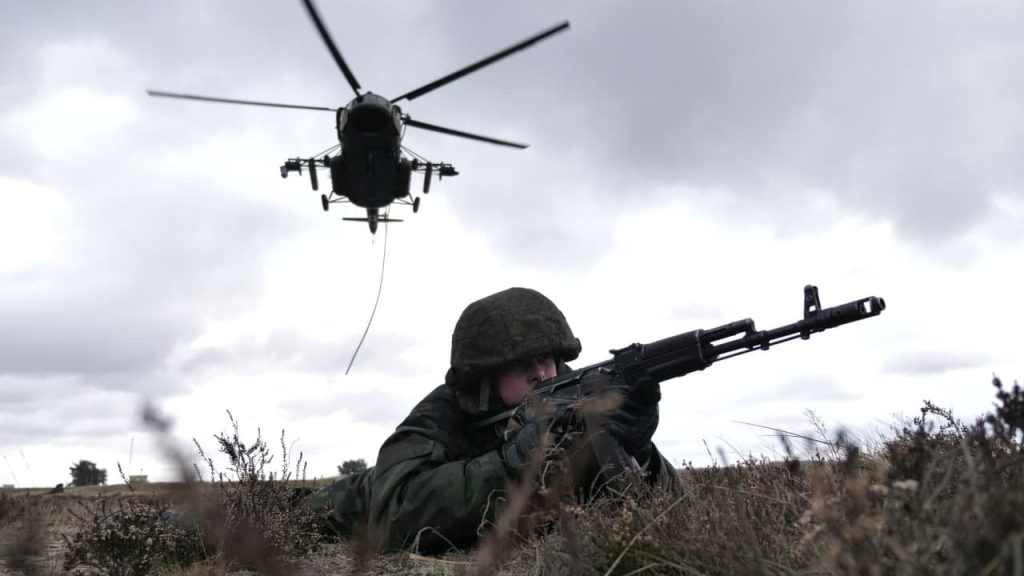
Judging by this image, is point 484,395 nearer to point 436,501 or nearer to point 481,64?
point 436,501

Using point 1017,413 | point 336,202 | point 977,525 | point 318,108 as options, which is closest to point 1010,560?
point 977,525

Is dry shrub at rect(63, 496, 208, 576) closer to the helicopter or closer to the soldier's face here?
the soldier's face

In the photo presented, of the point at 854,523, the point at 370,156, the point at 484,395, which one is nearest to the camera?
the point at 854,523

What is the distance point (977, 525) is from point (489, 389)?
4773 millimetres

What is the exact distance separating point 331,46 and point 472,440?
328 inches

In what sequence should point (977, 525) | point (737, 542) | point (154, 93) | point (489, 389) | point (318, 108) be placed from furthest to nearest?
point (318, 108) < point (154, 93) < point (489, 389) < point (737, 542) < point (977, 525)

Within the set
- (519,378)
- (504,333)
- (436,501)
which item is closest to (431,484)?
(436,501)

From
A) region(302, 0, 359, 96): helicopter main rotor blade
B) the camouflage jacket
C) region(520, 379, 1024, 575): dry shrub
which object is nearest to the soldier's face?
the camouflage jacket

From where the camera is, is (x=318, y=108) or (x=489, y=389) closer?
(x=489, y=389)

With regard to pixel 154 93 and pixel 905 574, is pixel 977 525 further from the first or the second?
pixel 154 93

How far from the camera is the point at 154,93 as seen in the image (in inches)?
439

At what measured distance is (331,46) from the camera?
39.4 feet

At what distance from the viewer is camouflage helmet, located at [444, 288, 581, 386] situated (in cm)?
622

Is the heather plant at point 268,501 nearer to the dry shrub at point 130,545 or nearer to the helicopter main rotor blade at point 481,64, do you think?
the dry shrub at point 130,545
